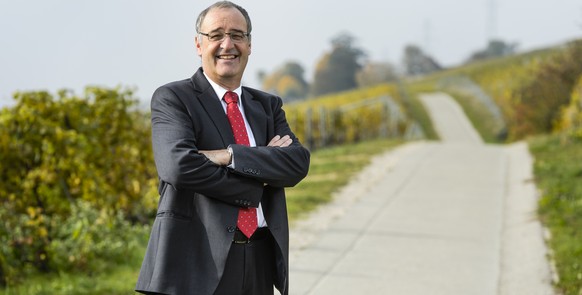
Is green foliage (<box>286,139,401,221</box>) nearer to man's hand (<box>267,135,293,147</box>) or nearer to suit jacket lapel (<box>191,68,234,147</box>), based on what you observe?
man's hand (<box>267,135,293,147</box>)

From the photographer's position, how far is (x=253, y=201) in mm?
2975

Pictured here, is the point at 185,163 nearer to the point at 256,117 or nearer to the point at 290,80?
the point at 256,117

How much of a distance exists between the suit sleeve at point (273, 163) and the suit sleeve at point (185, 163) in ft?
0.14

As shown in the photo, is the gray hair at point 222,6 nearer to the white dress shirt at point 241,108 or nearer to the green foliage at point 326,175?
the white dress shirt at point 241,108

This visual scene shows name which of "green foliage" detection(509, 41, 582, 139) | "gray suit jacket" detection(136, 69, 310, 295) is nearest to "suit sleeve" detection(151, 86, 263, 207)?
"gray suit jacket" detection(136, 69, 310, 295)

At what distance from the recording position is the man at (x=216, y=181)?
2.89 m

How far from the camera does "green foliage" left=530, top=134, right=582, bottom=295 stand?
20.2 ft

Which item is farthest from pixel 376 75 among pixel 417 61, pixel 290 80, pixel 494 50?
pixel 494 50

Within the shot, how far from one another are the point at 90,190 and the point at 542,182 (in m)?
6.33

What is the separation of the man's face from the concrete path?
299 centimetres

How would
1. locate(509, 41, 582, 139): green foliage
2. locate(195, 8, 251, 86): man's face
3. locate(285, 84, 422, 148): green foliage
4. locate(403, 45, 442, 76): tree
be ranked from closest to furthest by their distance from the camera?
locate(195, 8, 251, 86): man's face
locate(285, 84, 422, 148): green foliage
locate(509, 41, 582, 139): green foliage
locate(403, 45, 442, 76): tree

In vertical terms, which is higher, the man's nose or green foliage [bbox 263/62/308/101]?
green foliage [bbox 263/62/308/101]

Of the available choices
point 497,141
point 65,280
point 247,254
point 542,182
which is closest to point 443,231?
point 542,182

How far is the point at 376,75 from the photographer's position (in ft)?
241
